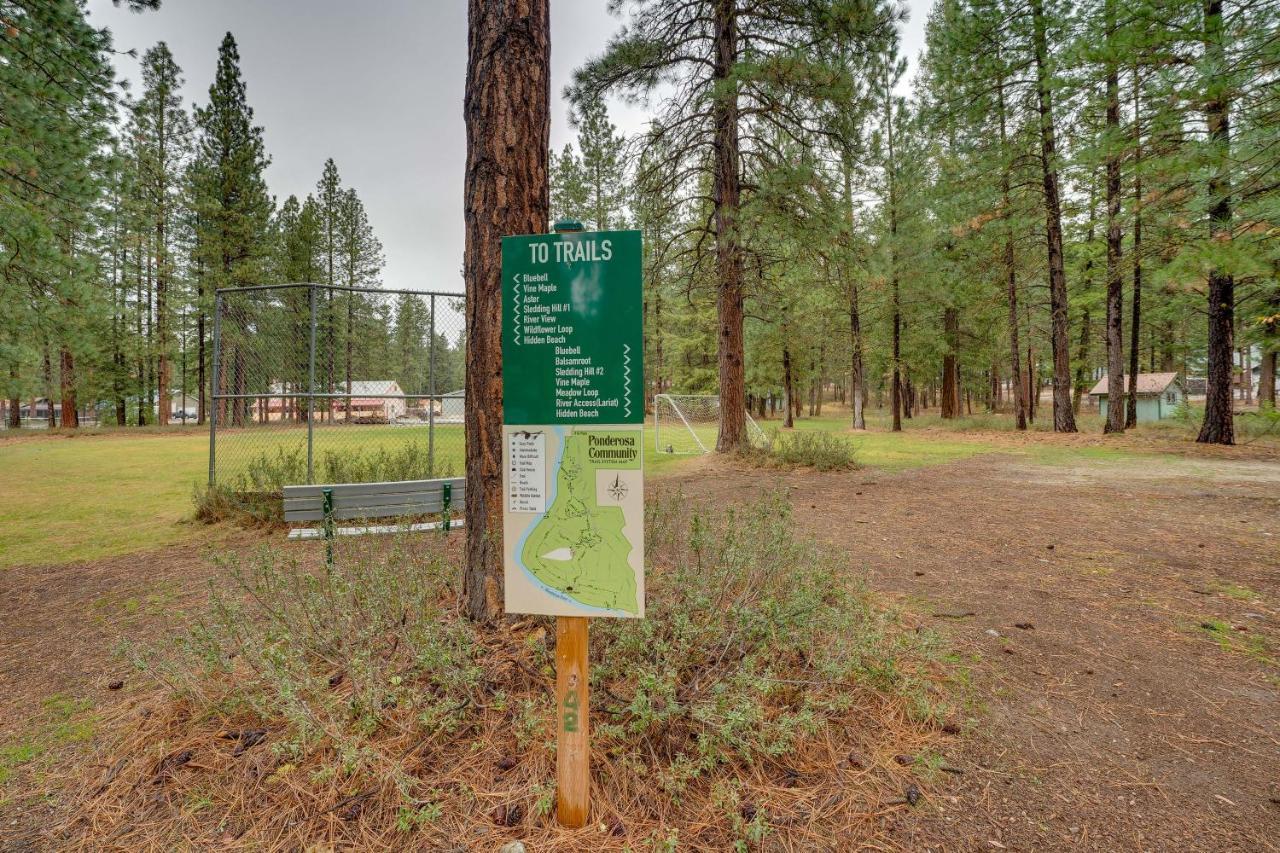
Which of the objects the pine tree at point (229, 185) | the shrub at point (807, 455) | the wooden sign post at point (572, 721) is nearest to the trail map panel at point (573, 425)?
the wooden sign post at point (572, 721)

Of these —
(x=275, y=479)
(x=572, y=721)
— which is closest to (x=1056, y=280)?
(x=572, y=721)

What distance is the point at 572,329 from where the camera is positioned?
175 centimetres

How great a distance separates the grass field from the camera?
241 inches

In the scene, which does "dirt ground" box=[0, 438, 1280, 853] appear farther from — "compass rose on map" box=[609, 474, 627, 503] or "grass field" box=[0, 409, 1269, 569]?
"compass rose on map" box=[609, 474, 627, 503]

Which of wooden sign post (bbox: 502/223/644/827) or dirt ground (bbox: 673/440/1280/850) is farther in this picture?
dirt ground (bbox: 673/440/1280/850)

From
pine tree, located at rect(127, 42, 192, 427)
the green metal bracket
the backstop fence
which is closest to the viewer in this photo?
the green metal bracket

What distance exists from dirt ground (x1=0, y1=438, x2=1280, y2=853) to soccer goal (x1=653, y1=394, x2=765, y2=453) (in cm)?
951

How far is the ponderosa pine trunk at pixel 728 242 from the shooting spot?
951 centimetres

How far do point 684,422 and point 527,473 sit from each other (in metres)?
15.8

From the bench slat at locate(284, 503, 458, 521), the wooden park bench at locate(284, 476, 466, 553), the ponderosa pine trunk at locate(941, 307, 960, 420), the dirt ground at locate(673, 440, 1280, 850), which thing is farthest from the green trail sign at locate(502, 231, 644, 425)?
the ponderosa pine trunk at locate(941, 307, 960, 420)

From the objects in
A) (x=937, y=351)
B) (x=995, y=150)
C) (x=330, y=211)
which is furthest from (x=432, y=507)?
(x=330, y=211)

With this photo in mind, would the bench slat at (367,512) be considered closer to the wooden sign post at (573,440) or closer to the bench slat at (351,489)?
the bench slat at (351,489)

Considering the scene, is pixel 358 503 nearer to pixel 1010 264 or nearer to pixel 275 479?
pixel 275 479

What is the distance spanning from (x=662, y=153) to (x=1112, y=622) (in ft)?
32.2
